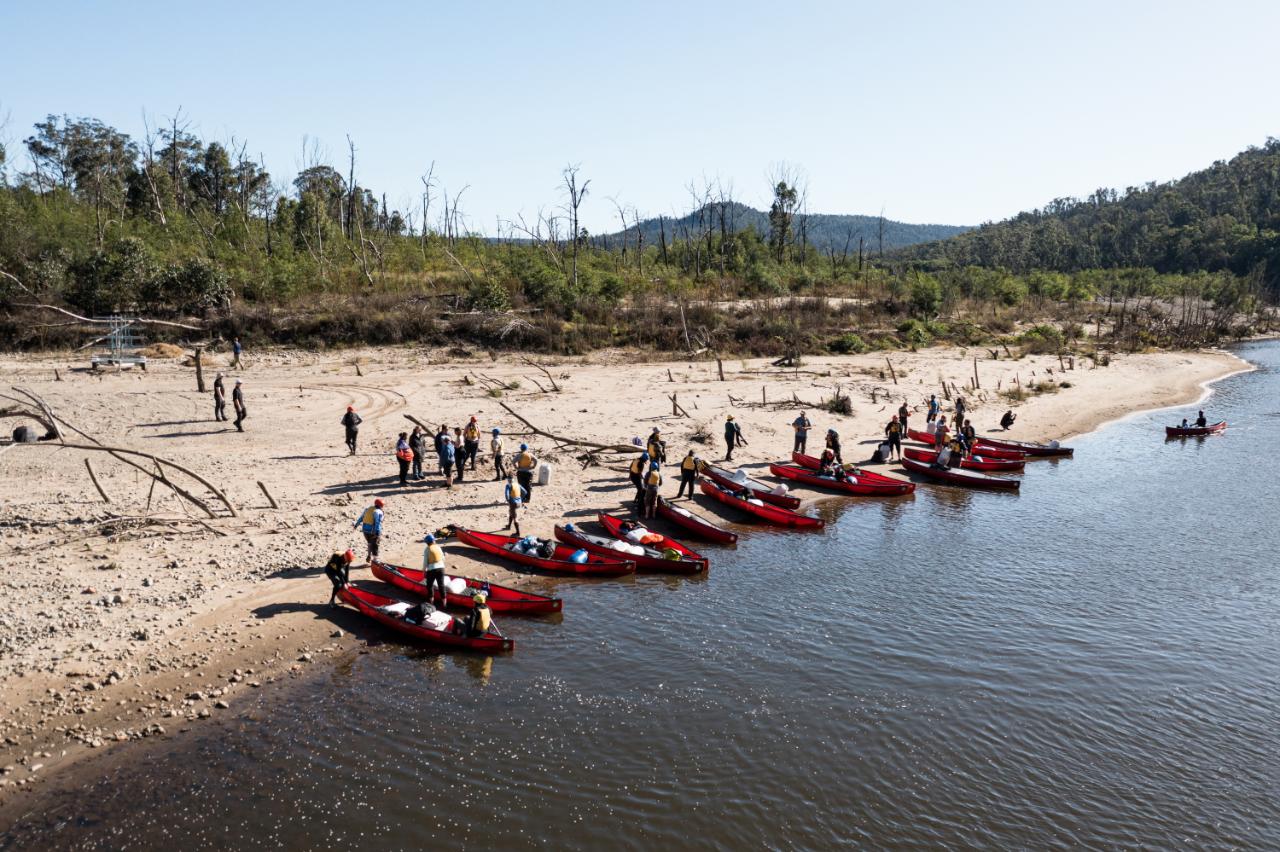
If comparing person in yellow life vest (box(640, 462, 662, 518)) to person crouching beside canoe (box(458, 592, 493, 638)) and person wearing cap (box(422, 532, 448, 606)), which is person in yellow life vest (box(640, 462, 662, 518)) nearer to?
person wearing cap (box(422, 532, 448, 606))

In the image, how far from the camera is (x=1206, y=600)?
18.5 meters

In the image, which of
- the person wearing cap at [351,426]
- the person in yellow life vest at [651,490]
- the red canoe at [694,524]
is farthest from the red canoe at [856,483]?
the person wearing cap at [351,426]

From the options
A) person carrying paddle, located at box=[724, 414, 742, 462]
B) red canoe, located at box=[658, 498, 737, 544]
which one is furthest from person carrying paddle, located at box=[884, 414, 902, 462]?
red canoe, located at box=[658, 498, 737, 544]

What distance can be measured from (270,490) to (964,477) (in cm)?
2203

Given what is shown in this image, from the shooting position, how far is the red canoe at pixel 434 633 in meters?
15.0

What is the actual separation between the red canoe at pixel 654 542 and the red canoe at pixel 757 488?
10.9 ft

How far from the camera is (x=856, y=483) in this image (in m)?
26.3

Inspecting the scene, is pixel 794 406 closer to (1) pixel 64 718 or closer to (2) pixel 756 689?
(2) pixel 756 689

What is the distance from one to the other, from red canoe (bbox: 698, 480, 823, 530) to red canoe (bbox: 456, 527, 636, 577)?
17.6 feet

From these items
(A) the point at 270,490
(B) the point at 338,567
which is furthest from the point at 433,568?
(A) the point at 270,490

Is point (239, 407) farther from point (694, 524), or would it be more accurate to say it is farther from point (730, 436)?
point (730, 436)

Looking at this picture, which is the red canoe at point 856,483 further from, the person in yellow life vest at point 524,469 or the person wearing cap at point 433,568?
the person wearing cap at point 433,568

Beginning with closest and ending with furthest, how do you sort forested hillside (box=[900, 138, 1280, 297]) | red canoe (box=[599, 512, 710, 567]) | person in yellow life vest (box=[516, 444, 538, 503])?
1. red canoe (box=[599, 512, 710, 567])
2. person in yellow life vest (box=[516, 444, 538, 503])
3. forested hillside (box=[900, 138, 1280, 297])

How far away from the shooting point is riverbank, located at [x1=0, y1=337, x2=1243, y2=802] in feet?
43.4
